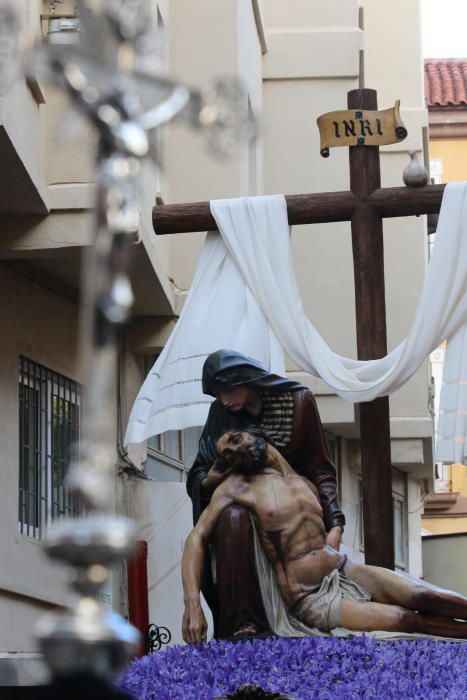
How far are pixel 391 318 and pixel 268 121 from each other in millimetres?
2783

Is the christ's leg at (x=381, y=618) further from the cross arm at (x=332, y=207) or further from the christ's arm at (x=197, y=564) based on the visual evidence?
the cross arm at (x=332, y=207)

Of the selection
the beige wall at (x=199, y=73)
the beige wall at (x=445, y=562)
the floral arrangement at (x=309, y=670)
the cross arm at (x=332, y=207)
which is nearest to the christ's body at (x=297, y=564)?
the floral arrangement at (x=309, y=670)

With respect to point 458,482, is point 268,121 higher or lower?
higher

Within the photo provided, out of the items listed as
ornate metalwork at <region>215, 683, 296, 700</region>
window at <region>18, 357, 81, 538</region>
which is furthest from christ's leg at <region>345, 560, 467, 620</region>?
window at <region>18, 357, 81, 538</region>

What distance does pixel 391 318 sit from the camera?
20844 millimetres

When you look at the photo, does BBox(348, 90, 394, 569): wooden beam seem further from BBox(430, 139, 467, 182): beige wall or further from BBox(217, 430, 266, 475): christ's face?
BBox(430, 139, 467, 182): beige wall

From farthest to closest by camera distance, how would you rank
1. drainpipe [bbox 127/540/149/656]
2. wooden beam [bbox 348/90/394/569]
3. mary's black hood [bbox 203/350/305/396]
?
1. drainpipe [bbox 127/540/149/656]
2. wooden beam [bbox 348/90/394/569]
3. mary's black hood [bbox 203/350/305/396]

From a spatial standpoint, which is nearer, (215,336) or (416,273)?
(215,336)

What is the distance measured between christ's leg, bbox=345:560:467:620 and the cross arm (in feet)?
9.23

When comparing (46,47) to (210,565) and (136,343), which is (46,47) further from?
(136,343)

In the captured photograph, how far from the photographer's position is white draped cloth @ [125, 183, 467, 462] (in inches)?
419

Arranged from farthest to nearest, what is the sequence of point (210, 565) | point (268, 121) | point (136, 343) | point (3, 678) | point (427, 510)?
1. point (427, 510)
2. point (268, 121)
3. point (136, 343)
4. point (3, 678)
5. point (210, 565)

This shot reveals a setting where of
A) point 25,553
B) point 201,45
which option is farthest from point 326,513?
point 201,45

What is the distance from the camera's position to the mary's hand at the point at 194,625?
870cm
